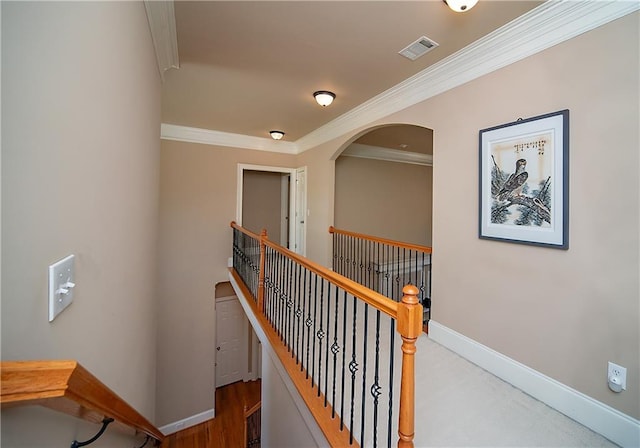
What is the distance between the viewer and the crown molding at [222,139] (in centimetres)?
470

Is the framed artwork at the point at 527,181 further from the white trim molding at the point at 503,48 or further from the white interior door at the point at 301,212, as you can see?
the white interior door at the point at 301,212

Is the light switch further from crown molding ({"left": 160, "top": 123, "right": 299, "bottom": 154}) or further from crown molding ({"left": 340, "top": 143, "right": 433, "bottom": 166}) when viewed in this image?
crown molding ({"left": 340, "top": 143, "right": 433, "bottom": 166})

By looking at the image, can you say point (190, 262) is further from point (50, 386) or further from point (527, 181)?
point (527, 181)

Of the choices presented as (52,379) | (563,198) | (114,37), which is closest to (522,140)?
(563,198)

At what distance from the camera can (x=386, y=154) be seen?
613 cm

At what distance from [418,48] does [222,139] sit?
3.78m

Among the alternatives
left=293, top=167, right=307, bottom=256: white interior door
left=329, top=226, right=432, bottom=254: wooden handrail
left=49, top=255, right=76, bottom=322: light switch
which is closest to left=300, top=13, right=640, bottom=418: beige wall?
left=329, top=226, right=432, bottom=254: wooden handrail

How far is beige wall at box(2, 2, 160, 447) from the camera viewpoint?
0.58m

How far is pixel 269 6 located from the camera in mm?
1896

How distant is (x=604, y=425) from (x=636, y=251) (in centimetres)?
100

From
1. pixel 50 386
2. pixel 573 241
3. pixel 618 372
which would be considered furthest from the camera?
pixel 573 241

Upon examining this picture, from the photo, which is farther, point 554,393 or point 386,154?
point 386,154

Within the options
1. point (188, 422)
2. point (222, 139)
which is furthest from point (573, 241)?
point (188, 422)

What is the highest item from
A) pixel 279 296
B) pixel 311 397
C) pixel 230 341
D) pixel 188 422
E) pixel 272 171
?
pixel 272 171
